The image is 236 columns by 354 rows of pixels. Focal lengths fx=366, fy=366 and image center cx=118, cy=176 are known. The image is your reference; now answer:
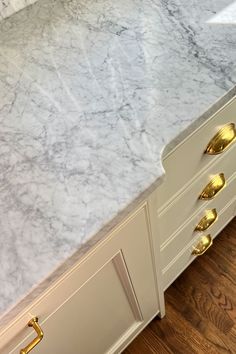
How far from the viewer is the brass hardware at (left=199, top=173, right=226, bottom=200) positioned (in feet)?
2.72

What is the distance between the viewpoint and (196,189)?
2.59 ft

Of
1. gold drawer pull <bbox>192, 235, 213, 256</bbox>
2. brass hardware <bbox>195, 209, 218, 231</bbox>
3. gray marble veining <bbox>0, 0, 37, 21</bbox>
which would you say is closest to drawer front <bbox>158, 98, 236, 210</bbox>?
brass hardware <bbox>195, 209, 218, 231</bbox>

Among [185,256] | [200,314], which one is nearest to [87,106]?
[185,256]

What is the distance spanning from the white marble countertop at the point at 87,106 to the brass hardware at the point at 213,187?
0.27 metres

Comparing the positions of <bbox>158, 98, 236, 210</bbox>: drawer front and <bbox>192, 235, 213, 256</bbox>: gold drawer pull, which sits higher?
<bbox>158, 98, 236, 210</bbox>: drawer front

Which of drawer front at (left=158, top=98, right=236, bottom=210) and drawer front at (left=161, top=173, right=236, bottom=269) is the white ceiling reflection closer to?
drawer front at (left=158, top=98, right=236, bottom=210)

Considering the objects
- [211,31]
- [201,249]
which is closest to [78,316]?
[201,249]

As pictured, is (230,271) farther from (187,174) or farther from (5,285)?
(5,285)

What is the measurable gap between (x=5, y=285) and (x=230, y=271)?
93 cm

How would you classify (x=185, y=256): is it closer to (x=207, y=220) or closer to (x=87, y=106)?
(x=207, y=220)

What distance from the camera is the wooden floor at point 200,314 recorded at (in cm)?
111

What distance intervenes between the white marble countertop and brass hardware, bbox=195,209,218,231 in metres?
0.41

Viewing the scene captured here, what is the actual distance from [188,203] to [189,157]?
6.5 inches

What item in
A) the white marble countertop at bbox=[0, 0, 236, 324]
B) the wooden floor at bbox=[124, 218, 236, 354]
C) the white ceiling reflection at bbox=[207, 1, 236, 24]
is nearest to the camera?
the white marble countertop at bbox=[0, 0, 236, 324]
